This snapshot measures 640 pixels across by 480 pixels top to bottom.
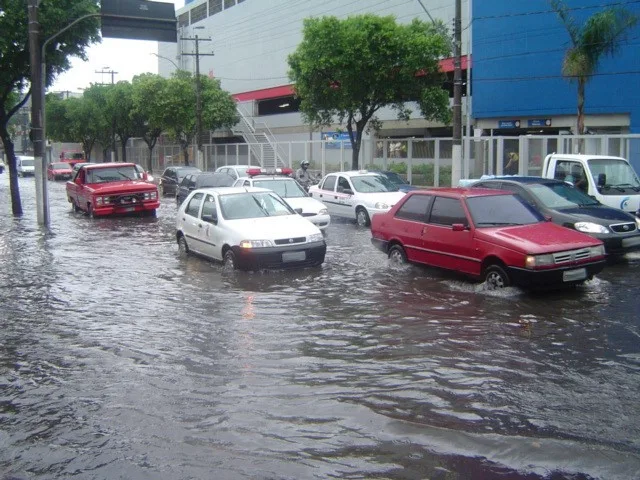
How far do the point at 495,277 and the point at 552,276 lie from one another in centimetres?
85

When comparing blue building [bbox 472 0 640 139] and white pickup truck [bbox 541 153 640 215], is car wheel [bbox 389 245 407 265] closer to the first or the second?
white pickup truck [bbox 541 153 640 215]

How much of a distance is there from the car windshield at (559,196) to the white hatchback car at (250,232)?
13.0 feet

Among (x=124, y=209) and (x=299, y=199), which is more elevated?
(x=299, y=199)

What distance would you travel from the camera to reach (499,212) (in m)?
11.1

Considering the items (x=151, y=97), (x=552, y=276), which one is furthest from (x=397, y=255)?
(x=151, y=97)

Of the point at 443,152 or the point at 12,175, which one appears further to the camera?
the point at 443,152

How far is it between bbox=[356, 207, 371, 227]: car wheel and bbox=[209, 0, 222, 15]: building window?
159 ft

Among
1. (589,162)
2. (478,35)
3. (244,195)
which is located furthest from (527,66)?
(244,195)

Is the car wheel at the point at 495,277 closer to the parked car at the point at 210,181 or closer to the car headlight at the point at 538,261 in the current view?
the car headlight at the point at 538,261

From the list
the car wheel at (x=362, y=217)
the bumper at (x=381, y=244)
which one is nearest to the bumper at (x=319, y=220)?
the car wheel at (x=362, y=217)

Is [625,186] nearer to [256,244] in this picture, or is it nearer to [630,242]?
[630,242]

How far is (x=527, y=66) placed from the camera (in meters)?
33.2

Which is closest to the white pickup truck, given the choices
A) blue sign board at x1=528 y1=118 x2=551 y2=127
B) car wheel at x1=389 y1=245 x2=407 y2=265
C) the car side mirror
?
car wheel at x1=389 y1=245 x2=407 y2=265

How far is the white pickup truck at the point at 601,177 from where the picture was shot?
15.9 m
